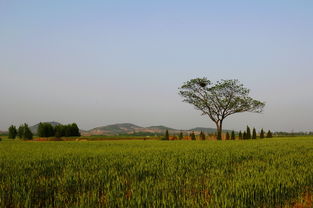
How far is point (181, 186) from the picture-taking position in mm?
5523

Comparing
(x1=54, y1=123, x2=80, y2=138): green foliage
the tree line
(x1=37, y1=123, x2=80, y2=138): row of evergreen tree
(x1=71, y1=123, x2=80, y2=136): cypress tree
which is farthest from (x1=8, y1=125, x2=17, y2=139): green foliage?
(x1=71, y1=123, x2=80, y2=136): cypress tree

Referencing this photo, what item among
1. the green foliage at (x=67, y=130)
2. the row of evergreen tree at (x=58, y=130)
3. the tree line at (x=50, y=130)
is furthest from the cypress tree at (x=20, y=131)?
the green foliage at (x=67, y=130)

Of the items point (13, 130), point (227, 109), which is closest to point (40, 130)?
point (13, 130)

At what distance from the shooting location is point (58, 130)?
259 feet

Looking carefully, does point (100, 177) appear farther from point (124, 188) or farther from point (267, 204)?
point (267, 204)

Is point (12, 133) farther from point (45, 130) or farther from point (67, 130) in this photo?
point (67, 130)

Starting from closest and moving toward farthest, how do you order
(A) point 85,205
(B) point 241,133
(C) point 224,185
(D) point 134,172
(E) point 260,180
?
(A) point 85,205, (C) point 224,185, (E) point 260,180, (D) point 134,172, (B) point 241,133

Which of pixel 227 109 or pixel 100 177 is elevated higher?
pixel 227 109

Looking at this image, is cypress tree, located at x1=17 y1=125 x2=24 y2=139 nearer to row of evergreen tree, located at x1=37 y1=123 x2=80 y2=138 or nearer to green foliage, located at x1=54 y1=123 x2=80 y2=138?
row of evergreen tree, located at x1=37 y1=123 x2=80 y2=138

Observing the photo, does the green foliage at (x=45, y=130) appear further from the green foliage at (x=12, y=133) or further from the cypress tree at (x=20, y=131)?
the green foliage at (x=12, y=133)

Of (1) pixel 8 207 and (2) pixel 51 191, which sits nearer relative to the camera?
(1) pixel 8 207

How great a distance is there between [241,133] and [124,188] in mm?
56314

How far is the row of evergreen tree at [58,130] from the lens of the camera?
257ft

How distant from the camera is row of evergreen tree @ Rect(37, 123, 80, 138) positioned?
257 ft
